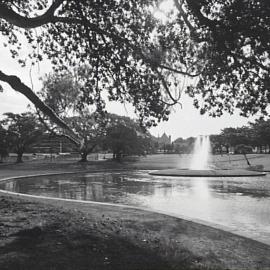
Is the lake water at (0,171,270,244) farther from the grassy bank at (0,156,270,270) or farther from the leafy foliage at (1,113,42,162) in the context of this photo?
the leafy foliage at (1,113,42,162)

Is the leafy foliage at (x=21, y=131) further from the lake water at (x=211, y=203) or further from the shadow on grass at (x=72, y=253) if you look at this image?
the shadow on grass at (x=72, y=253)

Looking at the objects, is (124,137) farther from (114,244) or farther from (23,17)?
(114,244)

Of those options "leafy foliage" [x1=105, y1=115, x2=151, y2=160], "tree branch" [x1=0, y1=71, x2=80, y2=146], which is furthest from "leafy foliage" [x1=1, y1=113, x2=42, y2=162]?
"tree branch" [x1=0, y1=71, x2=80, y2=146]

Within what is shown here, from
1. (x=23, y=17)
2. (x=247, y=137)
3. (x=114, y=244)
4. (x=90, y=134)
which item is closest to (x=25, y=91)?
(x=23, y=17)

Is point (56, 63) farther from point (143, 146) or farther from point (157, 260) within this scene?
point (143, 146)

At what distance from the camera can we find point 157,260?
5.53 meters

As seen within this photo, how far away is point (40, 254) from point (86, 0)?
5557 millimetres

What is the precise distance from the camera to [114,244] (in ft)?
20.2

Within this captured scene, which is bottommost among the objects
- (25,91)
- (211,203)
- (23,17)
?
(211,203)

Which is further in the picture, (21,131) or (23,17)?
(21,131)

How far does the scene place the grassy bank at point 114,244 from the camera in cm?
522

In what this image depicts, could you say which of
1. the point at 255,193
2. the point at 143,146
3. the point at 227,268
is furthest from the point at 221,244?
the point at 143,146

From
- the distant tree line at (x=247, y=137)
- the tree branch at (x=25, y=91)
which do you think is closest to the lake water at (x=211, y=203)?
the tree branch at (x=25, y=91)

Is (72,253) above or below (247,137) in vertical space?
below
